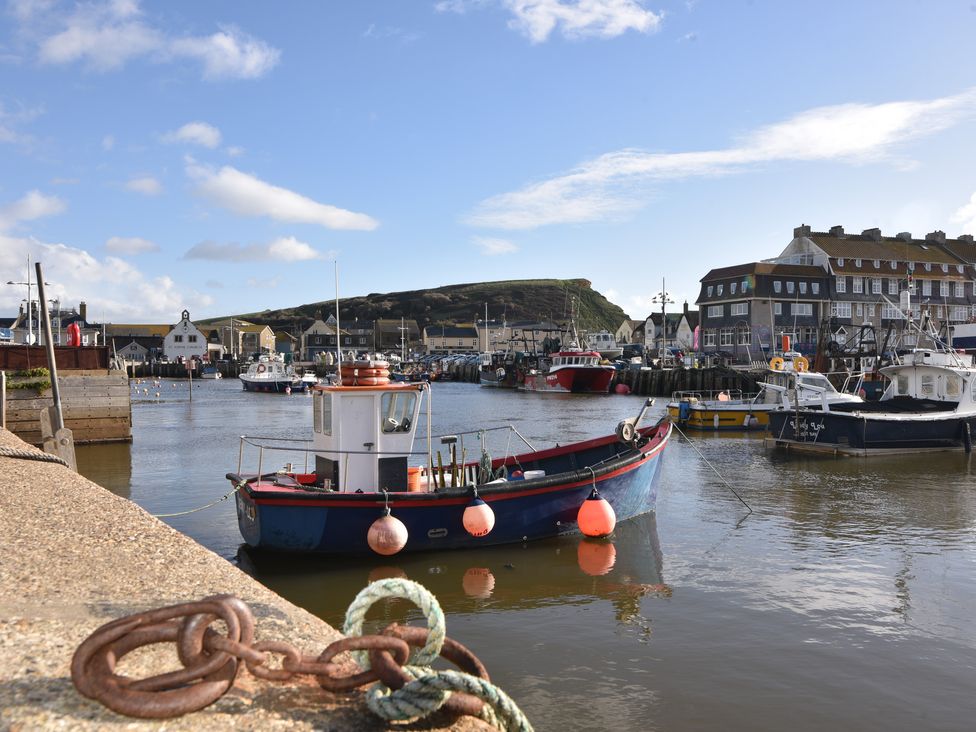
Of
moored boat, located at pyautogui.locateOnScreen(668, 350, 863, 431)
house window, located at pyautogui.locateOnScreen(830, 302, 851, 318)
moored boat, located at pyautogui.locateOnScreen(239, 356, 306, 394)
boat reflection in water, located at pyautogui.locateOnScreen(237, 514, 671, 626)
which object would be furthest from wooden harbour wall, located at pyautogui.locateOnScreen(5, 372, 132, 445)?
house window, located at pyautogui.locateOnScreen(830, 302, 851, 318)

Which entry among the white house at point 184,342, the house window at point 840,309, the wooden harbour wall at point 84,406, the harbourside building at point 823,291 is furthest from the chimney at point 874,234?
the white house at point 184,342

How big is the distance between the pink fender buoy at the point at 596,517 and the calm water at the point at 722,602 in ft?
1.53

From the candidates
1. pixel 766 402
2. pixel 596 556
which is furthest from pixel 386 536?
pixel 766 402

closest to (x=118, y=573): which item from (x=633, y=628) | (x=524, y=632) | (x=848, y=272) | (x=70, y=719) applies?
(x=70, y=719)

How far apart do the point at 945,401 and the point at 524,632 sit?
21.5m

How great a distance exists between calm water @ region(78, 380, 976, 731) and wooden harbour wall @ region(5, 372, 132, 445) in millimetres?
5754

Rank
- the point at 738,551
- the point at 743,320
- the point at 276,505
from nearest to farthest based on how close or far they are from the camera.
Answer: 1. the point at 276,505
2. the point at 738,551
3. the point at 743,320

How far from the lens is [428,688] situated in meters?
3.82

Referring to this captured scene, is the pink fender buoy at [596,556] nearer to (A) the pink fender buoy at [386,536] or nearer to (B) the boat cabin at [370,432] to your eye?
(A) the pink fender buoy at [386,536]

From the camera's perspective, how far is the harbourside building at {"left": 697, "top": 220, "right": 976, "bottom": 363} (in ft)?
206

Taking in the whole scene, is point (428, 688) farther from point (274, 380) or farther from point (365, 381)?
point (274, 380)

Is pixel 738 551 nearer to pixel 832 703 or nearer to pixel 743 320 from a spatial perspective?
pixel 832 703

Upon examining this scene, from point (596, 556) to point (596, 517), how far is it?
0.72 m

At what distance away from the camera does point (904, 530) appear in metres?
14.2
